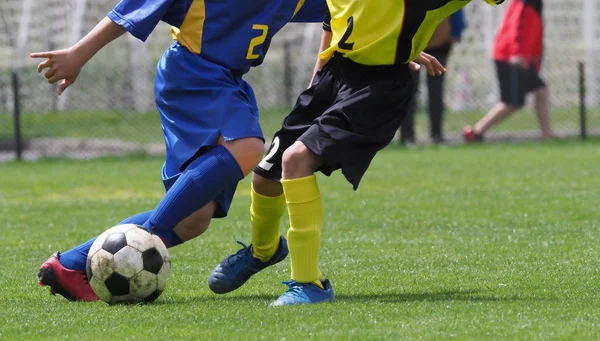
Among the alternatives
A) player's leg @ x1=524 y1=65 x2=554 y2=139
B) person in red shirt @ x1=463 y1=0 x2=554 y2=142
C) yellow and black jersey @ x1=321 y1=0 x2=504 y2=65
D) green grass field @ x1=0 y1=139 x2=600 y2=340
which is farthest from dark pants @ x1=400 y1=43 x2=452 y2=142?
yellow and black jersey @ x1=321 y1=0 x2=504 y2=65

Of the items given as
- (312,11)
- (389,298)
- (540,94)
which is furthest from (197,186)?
(540,94)

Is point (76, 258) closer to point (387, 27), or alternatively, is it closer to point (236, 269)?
point (236, 269)

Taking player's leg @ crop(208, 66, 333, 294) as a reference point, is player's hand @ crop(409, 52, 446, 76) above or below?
above

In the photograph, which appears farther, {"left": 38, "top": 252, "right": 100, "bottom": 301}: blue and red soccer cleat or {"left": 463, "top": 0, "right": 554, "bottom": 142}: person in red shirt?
{"left": 463, "top": 0, "right": 554, "bottom": 142}: person in red shirt

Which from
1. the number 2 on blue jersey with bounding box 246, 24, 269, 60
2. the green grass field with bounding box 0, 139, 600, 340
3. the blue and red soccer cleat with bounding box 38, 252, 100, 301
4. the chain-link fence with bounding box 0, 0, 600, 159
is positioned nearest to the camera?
the green grass field with bounding box 0, 139, 600, 340

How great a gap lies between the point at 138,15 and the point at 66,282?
1095mm

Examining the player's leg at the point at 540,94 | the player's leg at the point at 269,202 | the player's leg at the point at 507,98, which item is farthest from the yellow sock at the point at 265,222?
the player's leg at the point at 540,94

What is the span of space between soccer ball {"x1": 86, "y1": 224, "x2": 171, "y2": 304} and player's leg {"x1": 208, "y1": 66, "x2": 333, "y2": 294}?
1.18 feet

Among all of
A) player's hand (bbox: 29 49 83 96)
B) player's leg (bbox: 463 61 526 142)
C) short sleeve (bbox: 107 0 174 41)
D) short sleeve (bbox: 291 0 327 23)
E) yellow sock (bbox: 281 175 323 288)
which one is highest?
short sleeve (bbox: 107 0 174 41)

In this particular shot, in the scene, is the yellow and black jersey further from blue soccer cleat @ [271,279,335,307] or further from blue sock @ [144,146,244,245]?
blue soccer cleat @ [271,279,335,307]

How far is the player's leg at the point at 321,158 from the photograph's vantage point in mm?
4230

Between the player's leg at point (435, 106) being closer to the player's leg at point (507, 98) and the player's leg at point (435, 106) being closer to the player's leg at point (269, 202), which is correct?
the player's leg at point (507, 98)

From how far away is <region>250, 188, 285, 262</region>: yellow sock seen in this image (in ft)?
15.4

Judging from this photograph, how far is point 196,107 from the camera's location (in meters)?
4.63
